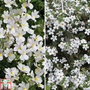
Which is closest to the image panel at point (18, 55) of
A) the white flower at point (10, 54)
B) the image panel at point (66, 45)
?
the white flower at point (10, 54)

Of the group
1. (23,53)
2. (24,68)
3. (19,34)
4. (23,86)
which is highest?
(19,34)

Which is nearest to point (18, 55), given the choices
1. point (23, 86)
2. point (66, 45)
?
point (23, 86)

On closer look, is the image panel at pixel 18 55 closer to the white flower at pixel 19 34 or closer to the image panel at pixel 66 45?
the white flower at pixel 19 34

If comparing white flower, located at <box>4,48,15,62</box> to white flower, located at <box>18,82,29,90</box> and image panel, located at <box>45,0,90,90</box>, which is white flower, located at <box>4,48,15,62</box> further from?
image panel, located at <box>45,0,90,90</box>

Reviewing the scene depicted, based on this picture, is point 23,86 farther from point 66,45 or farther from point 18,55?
point 66,45

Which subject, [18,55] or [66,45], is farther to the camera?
[66,45]

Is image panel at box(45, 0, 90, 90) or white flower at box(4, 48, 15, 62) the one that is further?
image panel at box(45, 0, 90, 90)

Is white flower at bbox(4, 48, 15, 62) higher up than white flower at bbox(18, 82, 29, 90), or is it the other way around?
white flower at bbox(4, 48, 15, 62)

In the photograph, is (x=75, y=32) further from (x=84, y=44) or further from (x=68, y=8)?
(x=68, y=8)

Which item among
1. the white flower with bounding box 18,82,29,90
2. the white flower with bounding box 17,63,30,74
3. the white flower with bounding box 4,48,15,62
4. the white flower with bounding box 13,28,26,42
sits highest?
the white flower with bounding box 13,28,26,42

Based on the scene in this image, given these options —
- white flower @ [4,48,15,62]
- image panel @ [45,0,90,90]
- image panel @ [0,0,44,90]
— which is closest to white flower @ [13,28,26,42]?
image panel @ [0,0,44,90]

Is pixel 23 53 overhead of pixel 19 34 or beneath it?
beneath

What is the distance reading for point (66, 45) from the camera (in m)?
1.68

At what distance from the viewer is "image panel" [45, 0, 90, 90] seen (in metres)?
1.61
